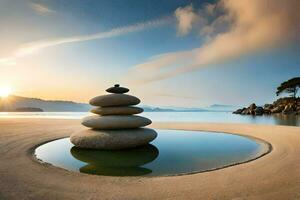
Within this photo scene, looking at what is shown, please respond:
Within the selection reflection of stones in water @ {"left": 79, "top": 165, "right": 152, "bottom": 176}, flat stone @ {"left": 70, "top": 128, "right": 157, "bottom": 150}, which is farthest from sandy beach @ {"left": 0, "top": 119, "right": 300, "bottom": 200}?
flat stone @ {"left": 70, "top": 128, "right": 157, "bottom": 150}

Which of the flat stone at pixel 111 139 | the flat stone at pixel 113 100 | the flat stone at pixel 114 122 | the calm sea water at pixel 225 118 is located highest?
the flat stone at pixel 113 100

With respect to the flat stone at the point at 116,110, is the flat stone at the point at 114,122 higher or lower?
lower

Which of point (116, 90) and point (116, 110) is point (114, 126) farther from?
point (116, 90)

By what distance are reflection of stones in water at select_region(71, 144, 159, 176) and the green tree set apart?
6262 centimetres

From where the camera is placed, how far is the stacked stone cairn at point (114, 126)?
10195 millimetres

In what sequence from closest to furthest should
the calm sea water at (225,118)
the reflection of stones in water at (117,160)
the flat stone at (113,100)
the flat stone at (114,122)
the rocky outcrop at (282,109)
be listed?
the reflection of stones in water at (117,160), the flat stone at (114,122), the flat stone at (113,100), the calm sea water at (225,118), the rocky outcrop at (282,109)

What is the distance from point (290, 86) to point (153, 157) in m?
65.0

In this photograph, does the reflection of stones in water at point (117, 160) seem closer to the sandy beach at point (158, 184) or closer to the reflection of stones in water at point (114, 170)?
the reflection of stones in water at point (114, 170)

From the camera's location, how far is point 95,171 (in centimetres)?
734

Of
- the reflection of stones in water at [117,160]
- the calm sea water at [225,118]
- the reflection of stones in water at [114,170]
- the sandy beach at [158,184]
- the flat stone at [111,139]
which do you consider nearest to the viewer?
the sandy beach at [158,184]

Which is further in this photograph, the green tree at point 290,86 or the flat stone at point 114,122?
the green tree at point 290,86

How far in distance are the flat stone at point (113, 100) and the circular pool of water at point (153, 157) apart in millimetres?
2061

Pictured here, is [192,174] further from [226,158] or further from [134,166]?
[226,158]

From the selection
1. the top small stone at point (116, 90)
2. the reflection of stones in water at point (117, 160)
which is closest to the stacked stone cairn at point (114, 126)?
the top small stone at point (116, 90)
